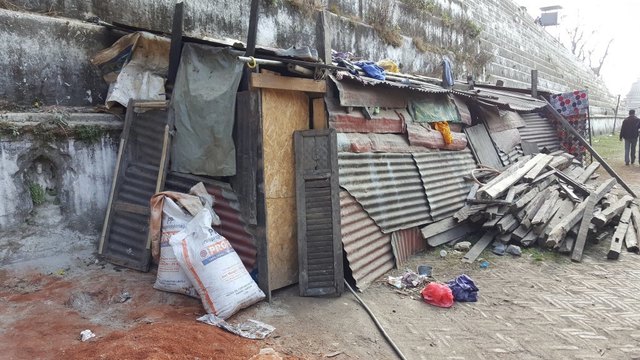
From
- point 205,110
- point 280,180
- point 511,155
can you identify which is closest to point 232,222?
point 280,180

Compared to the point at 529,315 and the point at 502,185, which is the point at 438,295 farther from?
the point at 502,185

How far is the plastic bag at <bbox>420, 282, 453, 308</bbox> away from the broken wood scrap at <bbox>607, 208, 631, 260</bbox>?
3001 millimetres

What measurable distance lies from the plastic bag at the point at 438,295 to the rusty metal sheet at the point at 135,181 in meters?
3.21

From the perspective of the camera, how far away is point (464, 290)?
16.3 feet

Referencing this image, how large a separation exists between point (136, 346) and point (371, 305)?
239 cm

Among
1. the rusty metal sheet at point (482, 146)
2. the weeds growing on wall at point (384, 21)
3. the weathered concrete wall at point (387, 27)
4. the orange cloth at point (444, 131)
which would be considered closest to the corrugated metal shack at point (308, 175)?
the weathered concrete wall at point (387, 27)

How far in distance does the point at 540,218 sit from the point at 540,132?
18.5 ft

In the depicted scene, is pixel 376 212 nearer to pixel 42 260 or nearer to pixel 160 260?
pixel 160 260

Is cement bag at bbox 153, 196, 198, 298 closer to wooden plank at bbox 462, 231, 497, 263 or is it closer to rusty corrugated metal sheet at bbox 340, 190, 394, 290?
rusty corrugated metal sheet at bbox 340, 190, 394, 290

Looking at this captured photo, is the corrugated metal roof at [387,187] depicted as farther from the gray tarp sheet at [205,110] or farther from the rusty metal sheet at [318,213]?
the gray tarp sheet at [205,110]

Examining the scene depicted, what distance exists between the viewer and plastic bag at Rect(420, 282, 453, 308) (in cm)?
477

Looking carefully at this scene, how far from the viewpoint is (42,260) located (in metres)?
Answer: 4.82

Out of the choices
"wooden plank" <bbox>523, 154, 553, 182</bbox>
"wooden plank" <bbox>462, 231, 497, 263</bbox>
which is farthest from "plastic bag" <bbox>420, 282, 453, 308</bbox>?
"wooden plank" <bbox>523, 154, 553, 182</bbox>

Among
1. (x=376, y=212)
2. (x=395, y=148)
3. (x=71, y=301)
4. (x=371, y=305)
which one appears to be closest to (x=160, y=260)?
(x=71, y=301)
